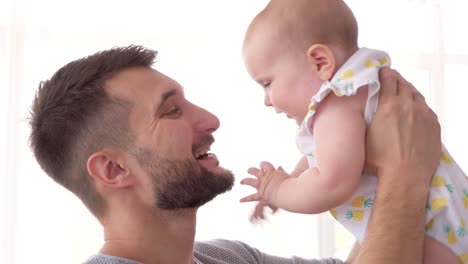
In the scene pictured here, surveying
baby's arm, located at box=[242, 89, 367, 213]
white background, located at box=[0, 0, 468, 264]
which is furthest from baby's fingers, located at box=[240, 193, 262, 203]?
white background, located at box=[0, 0, 468, 264]

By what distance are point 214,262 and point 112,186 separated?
341 millimetres

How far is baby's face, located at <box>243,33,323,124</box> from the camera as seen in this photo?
148 centimetres

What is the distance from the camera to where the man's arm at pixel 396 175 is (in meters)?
1.45

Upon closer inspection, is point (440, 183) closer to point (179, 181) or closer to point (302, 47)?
point (302, 47)

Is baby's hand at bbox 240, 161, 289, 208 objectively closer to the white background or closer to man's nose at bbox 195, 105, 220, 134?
man's nose at bbox 195, 105, 220, 134

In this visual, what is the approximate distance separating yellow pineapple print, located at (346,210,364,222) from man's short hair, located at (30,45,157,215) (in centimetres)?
55

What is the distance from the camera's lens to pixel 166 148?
66.2 inches

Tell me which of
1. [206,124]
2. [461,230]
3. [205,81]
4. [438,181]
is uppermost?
[205,81]

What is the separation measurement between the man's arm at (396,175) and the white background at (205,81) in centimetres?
169

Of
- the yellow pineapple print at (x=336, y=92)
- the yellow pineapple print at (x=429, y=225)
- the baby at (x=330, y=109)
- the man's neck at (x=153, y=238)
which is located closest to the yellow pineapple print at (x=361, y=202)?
the baby at (x=330, y=109)

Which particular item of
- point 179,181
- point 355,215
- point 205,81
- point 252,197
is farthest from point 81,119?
point 205,81

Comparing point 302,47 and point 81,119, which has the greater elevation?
point 302,47

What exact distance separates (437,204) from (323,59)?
0.38 m

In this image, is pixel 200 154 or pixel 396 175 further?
pixel 200 154
